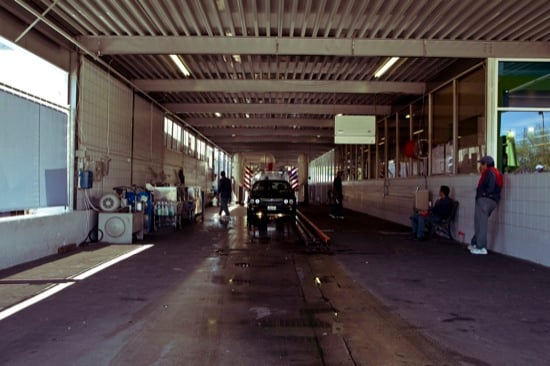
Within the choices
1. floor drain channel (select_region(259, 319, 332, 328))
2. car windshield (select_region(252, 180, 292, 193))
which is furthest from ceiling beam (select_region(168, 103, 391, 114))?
floor drain channel (select_region(259, 319, 332, 328))

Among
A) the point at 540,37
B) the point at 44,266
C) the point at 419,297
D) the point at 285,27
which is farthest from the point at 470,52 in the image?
the point at 44,266

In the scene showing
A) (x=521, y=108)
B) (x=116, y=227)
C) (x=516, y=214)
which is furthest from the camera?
(x=521, y=108)

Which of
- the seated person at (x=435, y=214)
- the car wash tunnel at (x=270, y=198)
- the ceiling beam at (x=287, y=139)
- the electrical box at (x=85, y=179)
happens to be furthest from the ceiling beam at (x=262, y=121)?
the electrical box at (x=85, y=179)

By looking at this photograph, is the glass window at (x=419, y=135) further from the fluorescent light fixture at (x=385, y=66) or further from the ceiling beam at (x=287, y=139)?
the ceiling beam at (x=287, y=139)

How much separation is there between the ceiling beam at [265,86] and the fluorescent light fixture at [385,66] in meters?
0.72

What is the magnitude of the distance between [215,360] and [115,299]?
92.4 inches

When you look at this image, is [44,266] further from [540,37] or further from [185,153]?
[185,153]

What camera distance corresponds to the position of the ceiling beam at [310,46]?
1018 centimetres

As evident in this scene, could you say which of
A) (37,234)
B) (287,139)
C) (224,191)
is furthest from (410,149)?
(287,139)

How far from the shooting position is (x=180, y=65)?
12.6 meters

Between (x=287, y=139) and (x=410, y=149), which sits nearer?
(x=410, y=149)

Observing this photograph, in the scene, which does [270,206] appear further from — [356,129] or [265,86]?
[356,129]

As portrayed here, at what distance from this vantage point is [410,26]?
9.69m

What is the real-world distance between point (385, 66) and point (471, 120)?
2.78 metres
